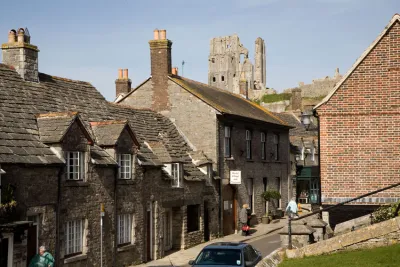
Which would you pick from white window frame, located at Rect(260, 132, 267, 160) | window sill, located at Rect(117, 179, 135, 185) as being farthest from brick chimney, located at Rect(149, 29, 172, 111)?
window sill, located at Rect(117, 179, 135, 185)

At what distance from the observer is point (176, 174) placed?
2745cm

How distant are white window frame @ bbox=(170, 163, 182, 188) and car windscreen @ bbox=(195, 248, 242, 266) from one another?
1076 cm

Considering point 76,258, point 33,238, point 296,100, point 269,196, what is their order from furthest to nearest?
point 296,100 → point 269,196 → point 76,258 → point 33,238

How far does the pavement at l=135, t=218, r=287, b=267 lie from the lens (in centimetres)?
2400

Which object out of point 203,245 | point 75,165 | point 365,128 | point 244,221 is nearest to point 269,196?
point 244,221

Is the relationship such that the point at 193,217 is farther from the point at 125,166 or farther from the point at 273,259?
the point at 273,259

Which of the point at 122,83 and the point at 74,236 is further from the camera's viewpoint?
the point at 122,83

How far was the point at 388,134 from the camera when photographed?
2139cm

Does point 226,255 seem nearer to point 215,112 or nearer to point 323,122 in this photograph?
point 323,122

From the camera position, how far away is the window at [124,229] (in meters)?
22.9

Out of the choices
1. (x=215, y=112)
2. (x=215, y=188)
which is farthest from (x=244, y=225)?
(x=215, y=112)

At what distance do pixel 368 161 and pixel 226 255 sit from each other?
787 centimetres

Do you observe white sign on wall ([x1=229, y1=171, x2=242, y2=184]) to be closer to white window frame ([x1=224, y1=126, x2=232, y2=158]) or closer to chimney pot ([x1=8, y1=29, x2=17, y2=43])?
white window frame ([x1=224, y1=126, x2=232, y2=158])

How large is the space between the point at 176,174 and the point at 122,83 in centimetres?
1295
